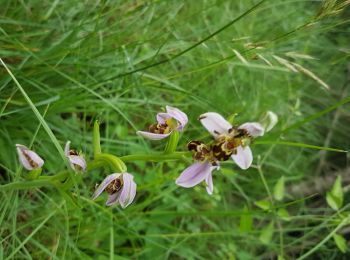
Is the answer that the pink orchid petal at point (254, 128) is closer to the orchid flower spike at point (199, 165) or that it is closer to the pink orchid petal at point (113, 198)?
the orchid flower spike at point (199, 165)

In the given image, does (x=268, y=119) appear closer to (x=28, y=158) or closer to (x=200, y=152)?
(x=200, y=152)

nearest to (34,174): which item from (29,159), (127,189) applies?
(29,159)

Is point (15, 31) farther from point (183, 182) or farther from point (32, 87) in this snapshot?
point (183, 182)

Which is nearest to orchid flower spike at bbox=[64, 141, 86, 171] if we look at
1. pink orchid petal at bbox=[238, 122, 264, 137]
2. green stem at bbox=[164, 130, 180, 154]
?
green stem at bbox=[164, 130, 180, 154]

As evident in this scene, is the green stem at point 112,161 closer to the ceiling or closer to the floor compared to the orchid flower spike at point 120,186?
closer to the ceiling

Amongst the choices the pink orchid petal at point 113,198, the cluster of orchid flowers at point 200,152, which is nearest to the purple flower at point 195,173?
the cluster of orchid flowers at point 200,152

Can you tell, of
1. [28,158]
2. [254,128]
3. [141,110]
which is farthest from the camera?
[141,110]
